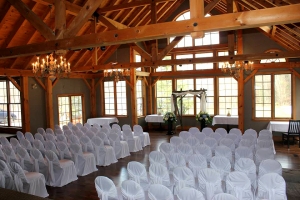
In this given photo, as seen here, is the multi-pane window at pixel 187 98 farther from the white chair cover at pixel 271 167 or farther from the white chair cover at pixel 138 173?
the white chair cover at pixel 138 173

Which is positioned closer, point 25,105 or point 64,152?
point 64,152

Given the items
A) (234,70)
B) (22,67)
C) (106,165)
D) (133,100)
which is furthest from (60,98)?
(234,70)

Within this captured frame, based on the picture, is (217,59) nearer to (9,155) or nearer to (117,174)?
(117,174)

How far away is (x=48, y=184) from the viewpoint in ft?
22.7

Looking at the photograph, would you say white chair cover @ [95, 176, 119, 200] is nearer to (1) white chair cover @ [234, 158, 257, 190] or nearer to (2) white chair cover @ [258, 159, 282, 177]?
(1) white chair cover @ [234, 158, 257, 190]

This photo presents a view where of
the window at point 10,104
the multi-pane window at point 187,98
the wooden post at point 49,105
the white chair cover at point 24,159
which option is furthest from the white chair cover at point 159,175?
the multi-pane window at point 187,98

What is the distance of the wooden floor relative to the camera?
20.3 ft

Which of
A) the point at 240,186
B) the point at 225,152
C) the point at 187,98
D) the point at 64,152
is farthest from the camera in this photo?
the point at 187,98

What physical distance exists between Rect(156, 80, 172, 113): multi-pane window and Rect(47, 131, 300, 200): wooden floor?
4450mm

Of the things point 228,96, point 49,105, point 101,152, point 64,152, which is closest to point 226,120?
point 228,96

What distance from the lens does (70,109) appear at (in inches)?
588

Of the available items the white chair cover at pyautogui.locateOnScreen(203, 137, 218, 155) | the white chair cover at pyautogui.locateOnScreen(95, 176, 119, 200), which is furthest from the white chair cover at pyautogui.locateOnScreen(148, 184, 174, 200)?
the white chair cover at pyautogui.locateOnScreen(203, 137, 218, 155)

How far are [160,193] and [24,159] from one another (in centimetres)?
451

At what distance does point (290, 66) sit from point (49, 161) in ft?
35.2
